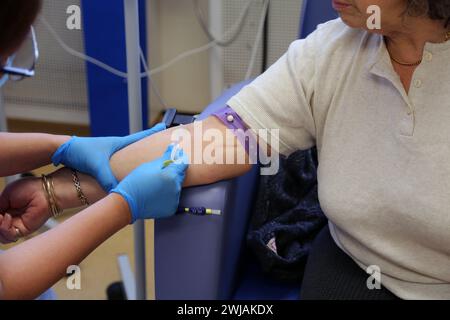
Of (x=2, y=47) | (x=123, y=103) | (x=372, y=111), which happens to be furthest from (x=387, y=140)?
(x=123, y=103)

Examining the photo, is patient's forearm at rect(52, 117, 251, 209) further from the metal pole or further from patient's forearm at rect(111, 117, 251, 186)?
the metal pole

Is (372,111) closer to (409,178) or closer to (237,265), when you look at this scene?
(409,178)

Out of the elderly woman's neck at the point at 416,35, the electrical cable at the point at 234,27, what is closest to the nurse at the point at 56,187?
the elderly woman's neck at the point at 416,35

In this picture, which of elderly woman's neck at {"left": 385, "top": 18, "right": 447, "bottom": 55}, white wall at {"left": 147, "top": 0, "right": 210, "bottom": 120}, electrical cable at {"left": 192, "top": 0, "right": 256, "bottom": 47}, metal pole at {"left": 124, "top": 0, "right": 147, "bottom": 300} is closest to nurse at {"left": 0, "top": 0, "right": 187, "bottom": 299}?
metal pole at {"left": 124, "top": 0, "right": 147, "bottom": 300}

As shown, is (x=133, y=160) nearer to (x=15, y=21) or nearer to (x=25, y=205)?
(x=25, y=205)

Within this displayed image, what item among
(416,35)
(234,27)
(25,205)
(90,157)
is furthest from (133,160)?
(234,27)

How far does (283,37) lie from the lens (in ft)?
7.64

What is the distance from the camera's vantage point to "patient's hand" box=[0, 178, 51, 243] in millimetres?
1105

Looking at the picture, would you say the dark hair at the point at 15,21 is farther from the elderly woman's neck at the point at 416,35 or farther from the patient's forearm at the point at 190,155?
the elderly woman's neck at the point at 416,35

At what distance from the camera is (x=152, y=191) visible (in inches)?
38.9

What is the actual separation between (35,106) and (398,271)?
6.02 ft

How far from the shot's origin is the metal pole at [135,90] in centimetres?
122

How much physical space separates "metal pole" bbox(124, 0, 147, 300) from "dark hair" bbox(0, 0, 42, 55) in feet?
1.63

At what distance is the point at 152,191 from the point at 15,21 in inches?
15.8
